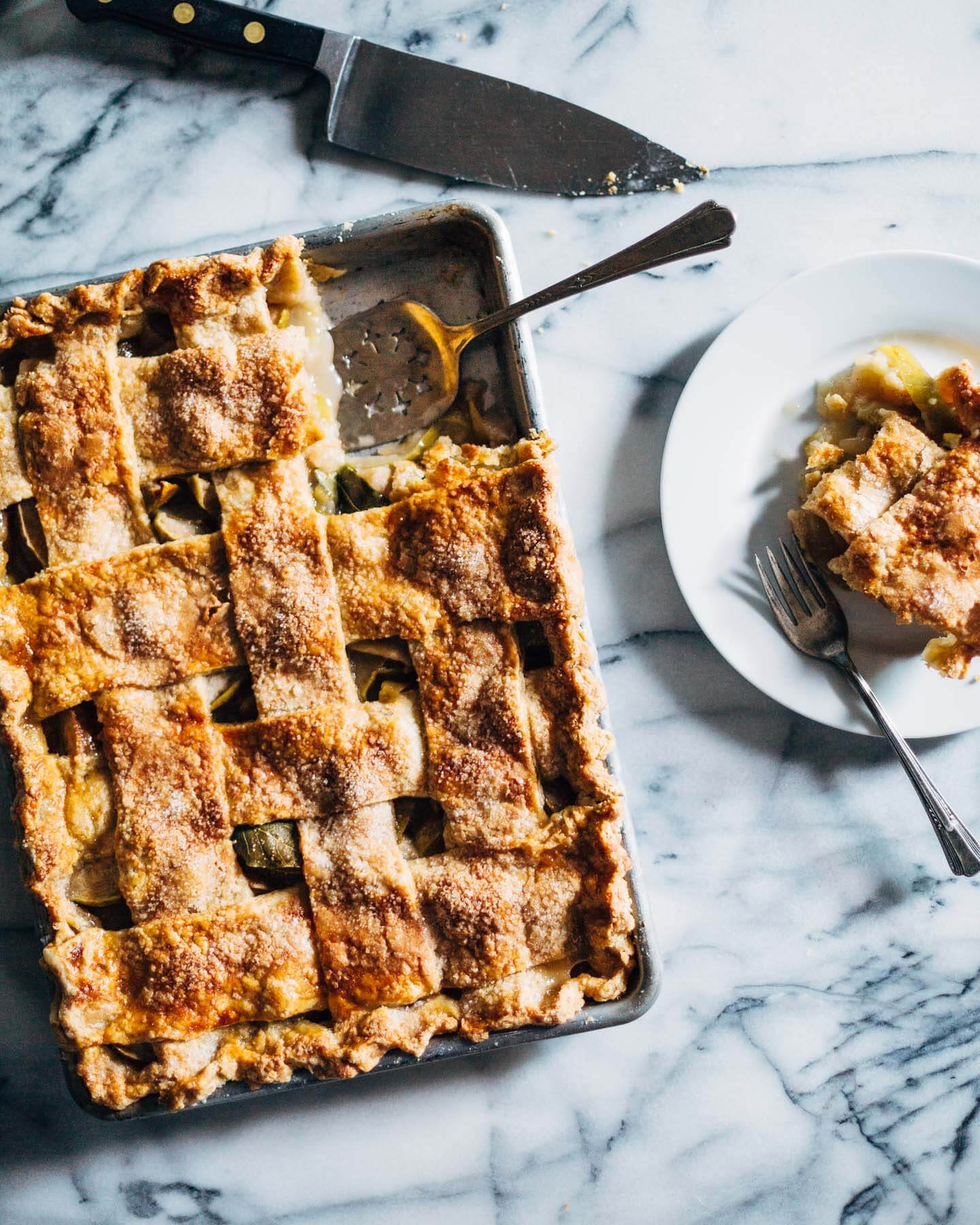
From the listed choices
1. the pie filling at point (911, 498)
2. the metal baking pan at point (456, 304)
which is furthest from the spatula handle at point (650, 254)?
the pie filling at point (911, 498)

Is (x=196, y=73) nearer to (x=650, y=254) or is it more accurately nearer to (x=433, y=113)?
(x=433, y=113)

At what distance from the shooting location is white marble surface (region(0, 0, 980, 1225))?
1945 mm

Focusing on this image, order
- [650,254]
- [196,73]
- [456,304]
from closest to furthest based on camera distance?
[650,254], [456,304], [196,73]

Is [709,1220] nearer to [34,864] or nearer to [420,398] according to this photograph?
[34,864]

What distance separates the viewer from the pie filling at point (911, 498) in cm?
175

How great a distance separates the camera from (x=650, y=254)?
5.57ft

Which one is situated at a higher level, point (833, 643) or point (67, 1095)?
point (833, 643)

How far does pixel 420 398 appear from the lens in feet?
5.80

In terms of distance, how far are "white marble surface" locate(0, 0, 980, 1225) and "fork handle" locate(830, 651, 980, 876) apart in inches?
5.2

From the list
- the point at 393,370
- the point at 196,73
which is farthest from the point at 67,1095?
the point at 196,73

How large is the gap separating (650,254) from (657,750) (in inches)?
35.9

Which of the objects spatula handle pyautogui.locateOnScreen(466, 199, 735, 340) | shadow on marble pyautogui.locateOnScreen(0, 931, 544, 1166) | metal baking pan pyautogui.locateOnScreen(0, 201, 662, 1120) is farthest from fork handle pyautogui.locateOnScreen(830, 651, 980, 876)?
shadow on marble pyautogui.locateOnScreen(0, 931, 544, 1166)

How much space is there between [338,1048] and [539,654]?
0.70m

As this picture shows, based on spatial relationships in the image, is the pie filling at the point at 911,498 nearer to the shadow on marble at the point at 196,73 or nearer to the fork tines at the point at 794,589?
the fork tines at the point at 794,589
